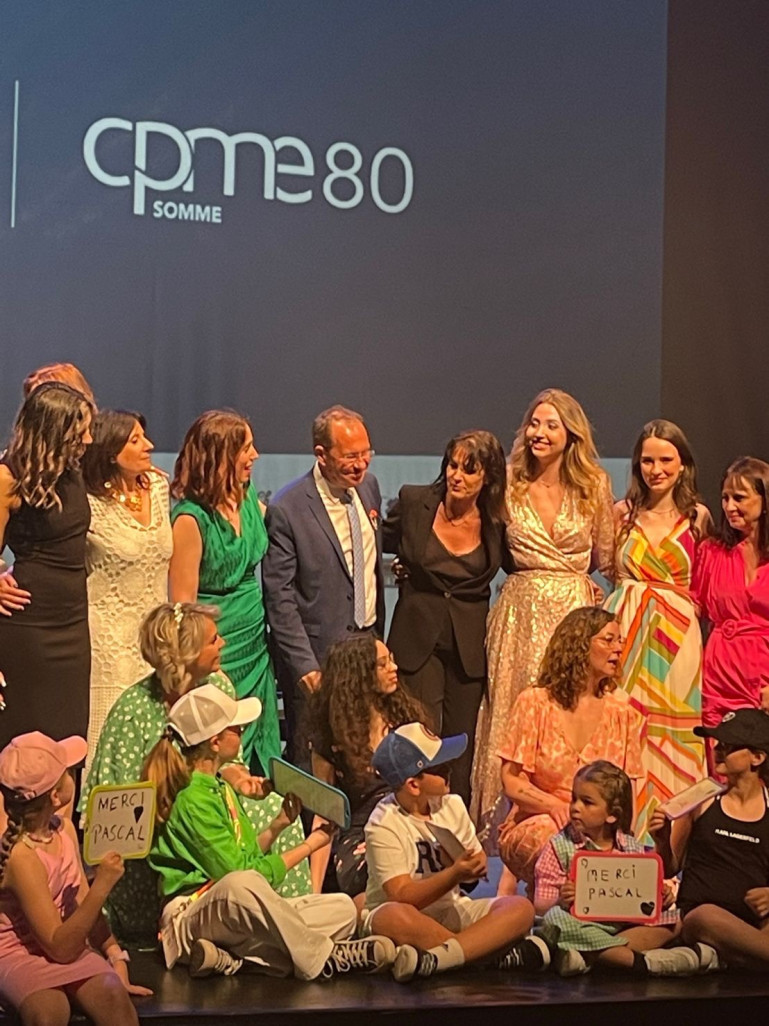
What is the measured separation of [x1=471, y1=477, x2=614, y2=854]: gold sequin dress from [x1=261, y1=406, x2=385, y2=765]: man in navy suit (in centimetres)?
43

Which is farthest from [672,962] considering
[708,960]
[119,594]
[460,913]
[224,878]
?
[119,594]

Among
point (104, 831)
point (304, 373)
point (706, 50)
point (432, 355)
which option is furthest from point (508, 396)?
point (104, 831)

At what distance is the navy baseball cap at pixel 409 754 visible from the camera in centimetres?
407

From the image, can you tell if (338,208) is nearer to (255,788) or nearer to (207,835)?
(255,788)

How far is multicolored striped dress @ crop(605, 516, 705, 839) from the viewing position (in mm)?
5191

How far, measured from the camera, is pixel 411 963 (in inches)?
153

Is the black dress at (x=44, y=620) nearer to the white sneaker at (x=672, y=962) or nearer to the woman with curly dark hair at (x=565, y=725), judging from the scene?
the woman with curly dark hair at (x=565, y=725)

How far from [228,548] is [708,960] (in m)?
1.77

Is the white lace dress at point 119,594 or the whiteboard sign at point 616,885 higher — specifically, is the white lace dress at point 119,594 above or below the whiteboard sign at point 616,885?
above

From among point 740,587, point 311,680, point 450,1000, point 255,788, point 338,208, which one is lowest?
point 450,1000

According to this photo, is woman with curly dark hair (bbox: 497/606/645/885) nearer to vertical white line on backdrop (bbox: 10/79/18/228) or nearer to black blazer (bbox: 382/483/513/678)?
black blazer (bbox: 382/483/513/678)

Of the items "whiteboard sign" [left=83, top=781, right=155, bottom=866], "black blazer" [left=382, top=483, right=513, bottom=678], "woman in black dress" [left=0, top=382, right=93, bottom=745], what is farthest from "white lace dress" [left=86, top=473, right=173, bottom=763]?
"whiteboard sign" [left=83, top=781, right=155, bottom=866]

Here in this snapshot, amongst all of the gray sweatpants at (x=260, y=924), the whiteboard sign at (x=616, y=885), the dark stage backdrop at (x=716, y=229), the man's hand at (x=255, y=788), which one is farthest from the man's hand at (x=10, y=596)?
the dark stage backdrop at (x=716, y=229)

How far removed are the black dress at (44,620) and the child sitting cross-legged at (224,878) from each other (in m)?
0.53
